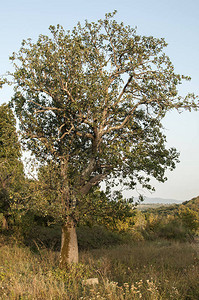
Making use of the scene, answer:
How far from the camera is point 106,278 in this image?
310 inches

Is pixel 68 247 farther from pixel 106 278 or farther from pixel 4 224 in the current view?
pixel 4 224

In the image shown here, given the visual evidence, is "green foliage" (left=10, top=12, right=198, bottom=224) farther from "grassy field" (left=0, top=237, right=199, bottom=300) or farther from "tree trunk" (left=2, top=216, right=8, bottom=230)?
"tree trunk" (left=2, top=216, right=8, bottom=230)

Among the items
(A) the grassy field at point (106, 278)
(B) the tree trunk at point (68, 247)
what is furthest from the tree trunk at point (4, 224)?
(B) the tree trunk at point (68, 247)

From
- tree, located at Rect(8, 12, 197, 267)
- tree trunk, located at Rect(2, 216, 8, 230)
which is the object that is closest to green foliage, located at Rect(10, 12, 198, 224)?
tree, located at Rect(8, 12, 197, 267)

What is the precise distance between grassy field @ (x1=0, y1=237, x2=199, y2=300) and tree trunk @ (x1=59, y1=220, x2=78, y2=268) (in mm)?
426

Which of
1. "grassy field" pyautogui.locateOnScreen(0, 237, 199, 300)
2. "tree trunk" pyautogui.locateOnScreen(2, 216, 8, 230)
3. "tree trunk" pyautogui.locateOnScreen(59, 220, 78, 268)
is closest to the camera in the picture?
"grassy field" pyautogui.locateOnScreen(0, 237, 199, 300)

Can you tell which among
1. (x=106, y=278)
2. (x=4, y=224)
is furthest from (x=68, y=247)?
(x=4, y=224)

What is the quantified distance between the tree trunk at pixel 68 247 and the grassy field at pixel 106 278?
0.43 m

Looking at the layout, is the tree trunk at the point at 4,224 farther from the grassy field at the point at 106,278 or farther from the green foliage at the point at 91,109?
the green foliage at the point at 91,109

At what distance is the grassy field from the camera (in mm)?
6984

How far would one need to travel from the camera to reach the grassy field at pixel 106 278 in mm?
6984

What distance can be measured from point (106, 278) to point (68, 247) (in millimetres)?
3750

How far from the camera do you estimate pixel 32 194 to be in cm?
1021

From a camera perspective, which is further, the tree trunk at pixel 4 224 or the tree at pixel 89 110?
the tree trunk at pixel 4 224
